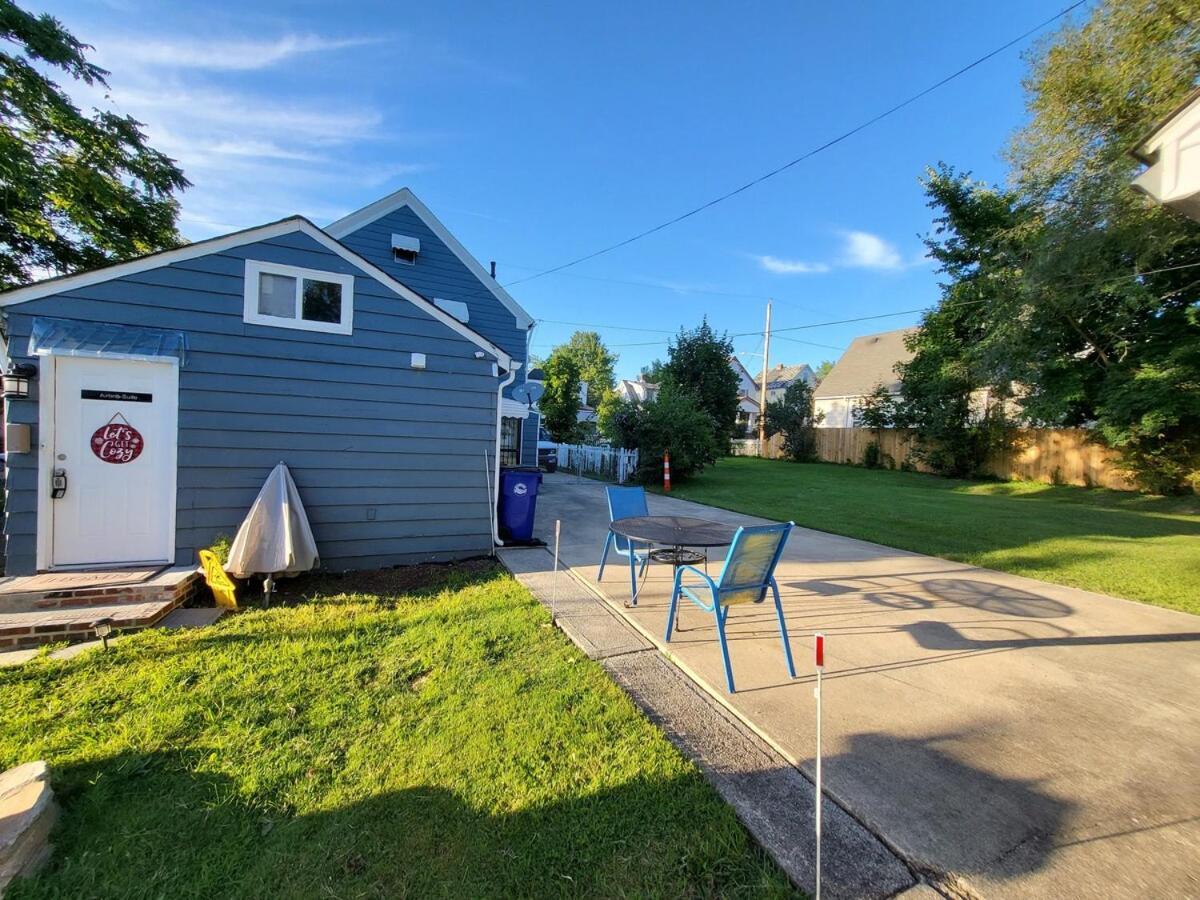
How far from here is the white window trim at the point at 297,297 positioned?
17.6 ft

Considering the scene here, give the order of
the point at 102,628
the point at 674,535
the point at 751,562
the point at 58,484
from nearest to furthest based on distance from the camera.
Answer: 1. the point at 751,562
2. the point at 102,628
3. the point at 674,535
4. the point at 58,484

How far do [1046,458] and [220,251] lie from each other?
77.6 ft

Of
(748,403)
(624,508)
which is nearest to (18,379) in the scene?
(624,508)

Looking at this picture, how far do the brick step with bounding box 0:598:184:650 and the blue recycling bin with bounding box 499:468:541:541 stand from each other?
3.71 meters

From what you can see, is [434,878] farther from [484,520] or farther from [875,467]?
[875,467]

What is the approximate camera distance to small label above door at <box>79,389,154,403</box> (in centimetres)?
481

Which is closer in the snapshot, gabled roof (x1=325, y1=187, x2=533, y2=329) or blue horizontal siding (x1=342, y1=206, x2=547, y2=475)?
gabled roof (x1=325, y1=187, x2=533, y2=329)

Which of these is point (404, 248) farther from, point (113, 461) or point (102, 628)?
point (102, 628)

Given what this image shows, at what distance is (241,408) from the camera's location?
5.37 metres

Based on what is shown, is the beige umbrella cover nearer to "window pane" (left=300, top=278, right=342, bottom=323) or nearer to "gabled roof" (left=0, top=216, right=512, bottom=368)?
"window pane" (left=300, top=278, right=342, bottom=323)

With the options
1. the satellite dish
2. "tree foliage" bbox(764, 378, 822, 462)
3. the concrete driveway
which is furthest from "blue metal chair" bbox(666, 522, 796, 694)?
"tree foliage" bbox(764, 378, 822, 462)

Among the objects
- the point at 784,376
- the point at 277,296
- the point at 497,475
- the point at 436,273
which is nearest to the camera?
the point at 277,296

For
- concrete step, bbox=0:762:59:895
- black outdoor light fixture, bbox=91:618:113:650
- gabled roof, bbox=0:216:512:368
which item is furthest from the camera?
gabled roof, bbox=0:216:512:368

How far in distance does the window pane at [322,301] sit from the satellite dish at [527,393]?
21.8 ft
